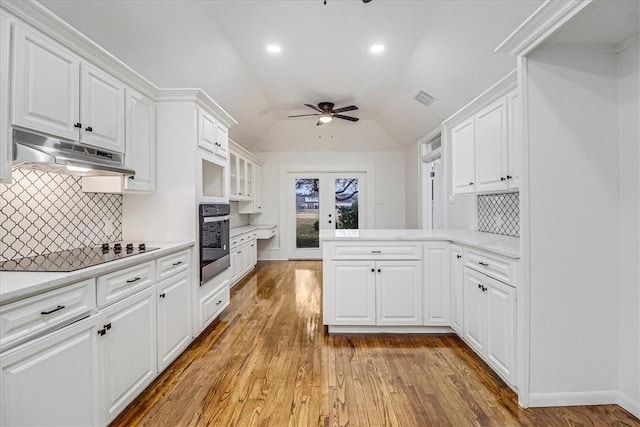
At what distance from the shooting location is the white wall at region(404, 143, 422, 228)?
19.1ft

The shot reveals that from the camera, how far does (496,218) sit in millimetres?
3141

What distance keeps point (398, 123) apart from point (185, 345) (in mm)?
4764

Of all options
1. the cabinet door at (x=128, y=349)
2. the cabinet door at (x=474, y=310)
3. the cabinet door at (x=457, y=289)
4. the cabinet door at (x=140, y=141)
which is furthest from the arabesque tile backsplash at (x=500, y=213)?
the cabinet door at (x=140, y=141)

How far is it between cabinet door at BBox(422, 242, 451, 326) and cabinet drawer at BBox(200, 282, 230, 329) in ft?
6.47

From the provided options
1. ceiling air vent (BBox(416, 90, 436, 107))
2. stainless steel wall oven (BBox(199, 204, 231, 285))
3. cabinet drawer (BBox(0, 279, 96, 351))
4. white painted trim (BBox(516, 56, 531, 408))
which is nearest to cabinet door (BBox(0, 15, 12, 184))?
cabinet drawer (BBox(0, 279, 96, 351))

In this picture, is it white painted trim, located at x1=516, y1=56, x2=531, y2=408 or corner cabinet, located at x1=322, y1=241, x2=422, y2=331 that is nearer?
white painted trim, located at x1=516, y1=56, x2=531, y2=408

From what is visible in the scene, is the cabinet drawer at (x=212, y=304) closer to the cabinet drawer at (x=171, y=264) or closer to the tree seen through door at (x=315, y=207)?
the cabinet drawer at (x=171, y=264)

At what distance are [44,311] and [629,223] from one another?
292cm

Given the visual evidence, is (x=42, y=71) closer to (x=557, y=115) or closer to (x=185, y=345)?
(x=185, y=345)

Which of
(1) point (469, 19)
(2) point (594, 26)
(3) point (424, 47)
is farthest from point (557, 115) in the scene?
(3) point (424, 47)

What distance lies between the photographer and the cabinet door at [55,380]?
1.15 metres

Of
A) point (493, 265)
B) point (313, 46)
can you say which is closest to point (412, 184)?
point (313, 46)

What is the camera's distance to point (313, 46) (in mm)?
3469

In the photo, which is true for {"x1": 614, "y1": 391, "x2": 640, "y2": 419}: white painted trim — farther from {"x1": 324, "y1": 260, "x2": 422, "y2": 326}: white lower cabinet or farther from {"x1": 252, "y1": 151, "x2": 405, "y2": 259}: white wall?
{"x1": 252, "y1": 151, "x2": 405, "y2": 259}: white wall
